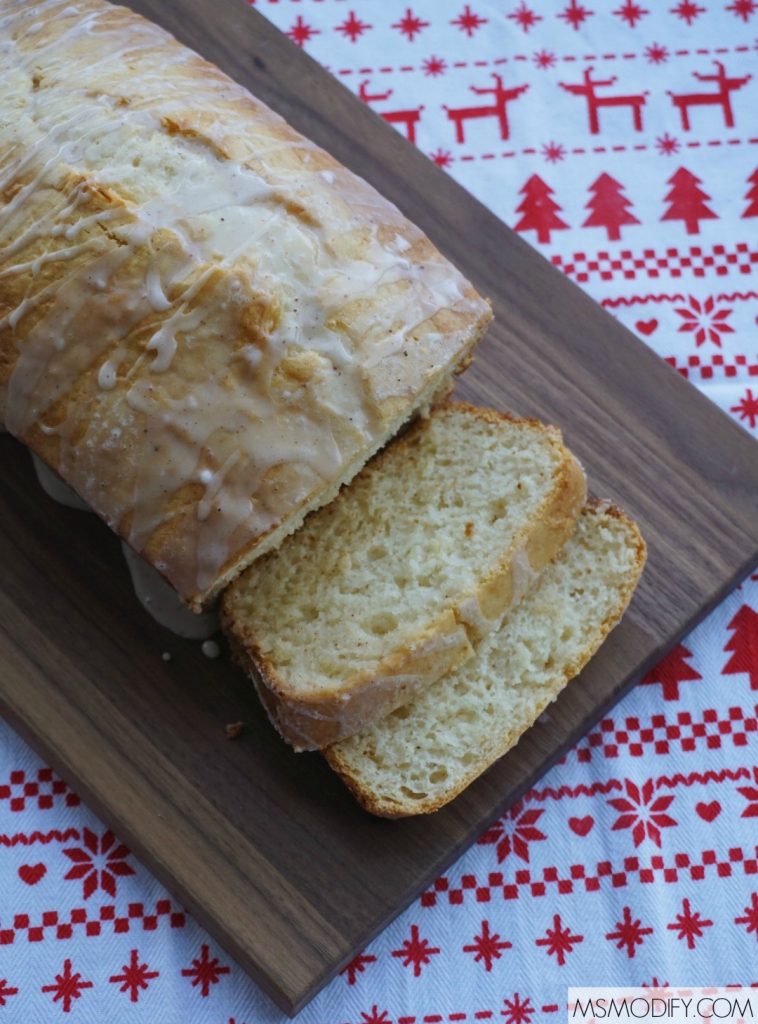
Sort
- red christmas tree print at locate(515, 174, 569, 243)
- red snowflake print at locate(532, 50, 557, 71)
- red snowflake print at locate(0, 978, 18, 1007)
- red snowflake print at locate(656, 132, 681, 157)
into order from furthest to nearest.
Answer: red snowflake print at locate(532, 50, 557, 71) < red snowflake print at locate(656, 132, 681, 157) < red christmas tree print at locate(515, 174, 569, 243) < red snowflake print at locate(0, 978, 18, 1007)

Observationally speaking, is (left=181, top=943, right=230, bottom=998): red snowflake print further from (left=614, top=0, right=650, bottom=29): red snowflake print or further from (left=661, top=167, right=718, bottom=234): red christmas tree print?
(left=614, top=0, right=650, bottom=29): red snowflake print

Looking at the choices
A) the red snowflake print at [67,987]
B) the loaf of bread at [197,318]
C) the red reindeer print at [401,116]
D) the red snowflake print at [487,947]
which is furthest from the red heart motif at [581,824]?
the red reindeer print at [401,116]

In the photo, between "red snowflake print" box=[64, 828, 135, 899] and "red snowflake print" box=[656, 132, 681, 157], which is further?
"red snowflake print" box=[656, 132, 681, 157]

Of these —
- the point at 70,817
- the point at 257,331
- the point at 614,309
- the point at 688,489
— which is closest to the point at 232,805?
the point at 70,817

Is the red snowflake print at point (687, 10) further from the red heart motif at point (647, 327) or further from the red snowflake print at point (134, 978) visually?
the red snowflake print at point (134, 978)

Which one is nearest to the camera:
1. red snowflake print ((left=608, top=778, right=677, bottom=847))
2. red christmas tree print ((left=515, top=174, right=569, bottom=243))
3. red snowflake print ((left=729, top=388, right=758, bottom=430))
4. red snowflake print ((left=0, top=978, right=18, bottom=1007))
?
red snowflake print ((left=0, top=978, right=18, bottom=1007))

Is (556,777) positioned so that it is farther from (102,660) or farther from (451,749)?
(102,660)

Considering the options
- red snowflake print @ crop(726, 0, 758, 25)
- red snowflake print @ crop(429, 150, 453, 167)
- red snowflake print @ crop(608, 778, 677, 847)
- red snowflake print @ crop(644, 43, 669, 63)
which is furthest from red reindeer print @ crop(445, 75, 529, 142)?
red snowflake print @ crop(608, 778, 677, 847)
